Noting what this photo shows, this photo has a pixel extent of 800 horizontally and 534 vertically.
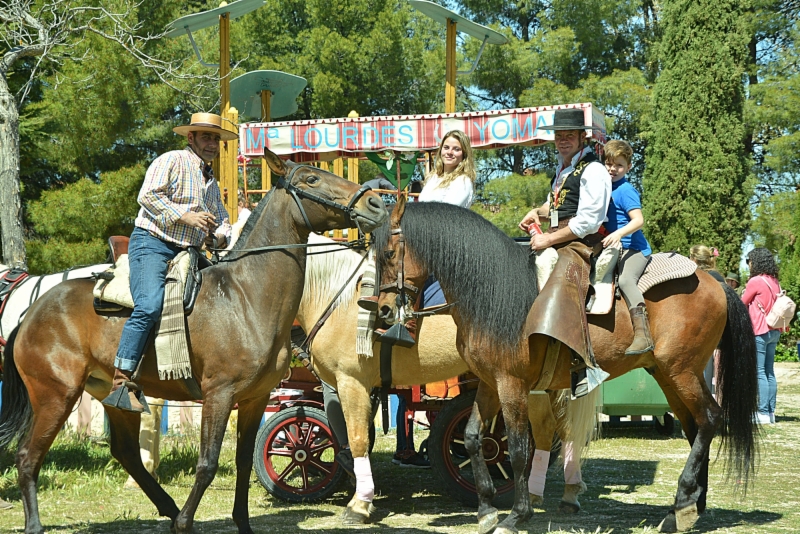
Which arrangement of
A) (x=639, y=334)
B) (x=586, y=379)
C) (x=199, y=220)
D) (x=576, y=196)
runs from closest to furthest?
1. (x=199, y=220)
2. (x=586, y=379)
3. (x=639, y=334)
4. (x=576, y=196)

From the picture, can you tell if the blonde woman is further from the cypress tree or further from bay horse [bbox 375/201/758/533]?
the cypress tree

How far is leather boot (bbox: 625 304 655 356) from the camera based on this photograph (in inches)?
209

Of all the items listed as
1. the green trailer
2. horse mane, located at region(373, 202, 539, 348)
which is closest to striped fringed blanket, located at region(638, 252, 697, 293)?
horse mane, located at region(373, 202, 539, 348)

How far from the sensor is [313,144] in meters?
11.0

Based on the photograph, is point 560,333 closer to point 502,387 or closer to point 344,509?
point 502,387

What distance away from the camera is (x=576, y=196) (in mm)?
5434

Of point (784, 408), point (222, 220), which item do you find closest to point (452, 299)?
point (222, 220)

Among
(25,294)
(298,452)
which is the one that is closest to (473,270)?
(298,452)

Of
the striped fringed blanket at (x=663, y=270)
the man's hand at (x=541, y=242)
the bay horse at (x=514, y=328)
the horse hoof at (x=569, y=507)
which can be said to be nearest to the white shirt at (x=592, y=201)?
the man's hand at (x=541, y=242)

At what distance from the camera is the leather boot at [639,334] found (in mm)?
5301

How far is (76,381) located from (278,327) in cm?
137

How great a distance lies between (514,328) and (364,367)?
1.35 metres

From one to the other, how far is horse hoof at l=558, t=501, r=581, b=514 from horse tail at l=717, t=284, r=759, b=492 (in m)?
1.13

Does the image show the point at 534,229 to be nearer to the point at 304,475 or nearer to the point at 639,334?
the point at 639,334
